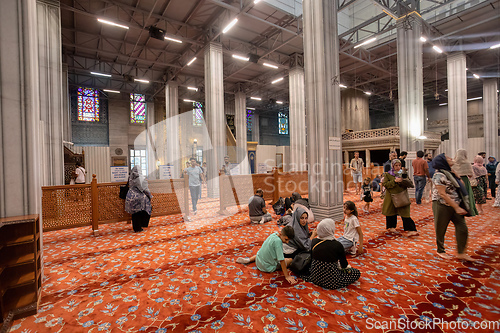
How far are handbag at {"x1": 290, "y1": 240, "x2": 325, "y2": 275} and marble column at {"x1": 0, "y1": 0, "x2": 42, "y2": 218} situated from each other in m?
2.97

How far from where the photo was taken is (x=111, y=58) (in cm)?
1294

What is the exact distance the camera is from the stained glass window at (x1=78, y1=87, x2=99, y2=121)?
16.4 metres

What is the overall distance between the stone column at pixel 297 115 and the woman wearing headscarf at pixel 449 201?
1011cm

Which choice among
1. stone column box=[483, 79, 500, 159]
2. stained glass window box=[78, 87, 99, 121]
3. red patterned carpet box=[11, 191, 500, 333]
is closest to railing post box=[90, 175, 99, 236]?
red patterned carpet box=[11, 191, 500, 333]

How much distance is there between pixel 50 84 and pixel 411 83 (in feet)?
37.9

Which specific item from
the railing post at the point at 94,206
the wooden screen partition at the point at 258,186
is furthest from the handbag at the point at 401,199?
the railing post at the point at 94,206

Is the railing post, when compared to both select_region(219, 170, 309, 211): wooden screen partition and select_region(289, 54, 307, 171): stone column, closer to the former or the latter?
select_region(219, 170, 309, 211): wooden screen partition

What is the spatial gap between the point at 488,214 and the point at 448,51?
9.78 m

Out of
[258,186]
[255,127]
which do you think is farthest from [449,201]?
[255,127]

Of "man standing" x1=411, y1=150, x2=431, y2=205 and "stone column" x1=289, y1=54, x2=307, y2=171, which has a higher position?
"stone column" x1=289, y1=54, x2=307, y2=171

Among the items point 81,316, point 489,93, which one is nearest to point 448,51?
point 489,93

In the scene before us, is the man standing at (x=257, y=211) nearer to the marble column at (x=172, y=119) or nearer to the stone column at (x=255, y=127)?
the marble column at (x=172, y=119)

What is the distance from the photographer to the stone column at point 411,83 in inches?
315

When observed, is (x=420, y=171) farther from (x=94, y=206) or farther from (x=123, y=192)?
(x=94, y=206)
